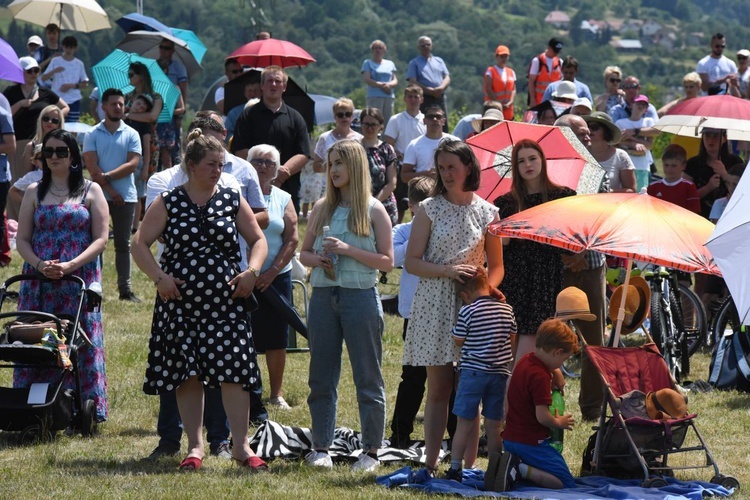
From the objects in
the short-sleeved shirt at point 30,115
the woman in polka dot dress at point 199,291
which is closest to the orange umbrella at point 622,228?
the woman in polka dot dress at point 199,291

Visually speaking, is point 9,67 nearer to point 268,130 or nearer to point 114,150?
point 114,150

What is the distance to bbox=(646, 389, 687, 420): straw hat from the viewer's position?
696 cm

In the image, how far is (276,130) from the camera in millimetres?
10523

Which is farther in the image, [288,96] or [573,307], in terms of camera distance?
[288,96]

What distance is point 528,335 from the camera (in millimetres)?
7590

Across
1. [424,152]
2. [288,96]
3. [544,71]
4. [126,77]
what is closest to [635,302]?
[424,152]

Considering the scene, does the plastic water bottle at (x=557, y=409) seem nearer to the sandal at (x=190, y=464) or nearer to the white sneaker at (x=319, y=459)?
the white sneaker at (x=319, y=459)

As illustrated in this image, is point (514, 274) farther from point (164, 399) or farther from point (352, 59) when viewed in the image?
point (352, 59)

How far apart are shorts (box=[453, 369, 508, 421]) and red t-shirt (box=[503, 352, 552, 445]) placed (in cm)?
13

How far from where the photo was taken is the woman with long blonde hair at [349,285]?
7090mm

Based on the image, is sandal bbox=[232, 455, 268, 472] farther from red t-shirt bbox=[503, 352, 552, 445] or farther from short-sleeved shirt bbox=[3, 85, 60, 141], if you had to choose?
short-sleeved shirt bbox=[3, 85, 60, 141]

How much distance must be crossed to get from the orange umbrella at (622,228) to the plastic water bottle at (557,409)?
0.79 meters

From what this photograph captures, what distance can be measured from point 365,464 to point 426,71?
42.2ft

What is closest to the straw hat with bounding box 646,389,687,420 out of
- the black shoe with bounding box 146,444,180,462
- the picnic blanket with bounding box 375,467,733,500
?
the picnic blanket with bounding box 375,467,733,500
